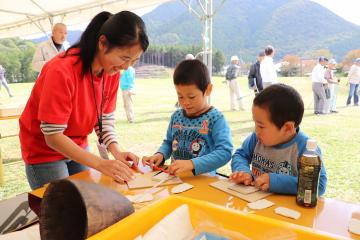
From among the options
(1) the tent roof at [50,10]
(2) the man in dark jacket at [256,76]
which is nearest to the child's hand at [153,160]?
(1) the tent roof at [50,10]

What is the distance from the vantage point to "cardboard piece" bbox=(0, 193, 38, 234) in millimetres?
847

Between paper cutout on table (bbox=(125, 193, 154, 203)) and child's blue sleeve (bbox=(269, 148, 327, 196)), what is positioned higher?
child's blue sleeve (bbox=(269, 148, 327, 196))

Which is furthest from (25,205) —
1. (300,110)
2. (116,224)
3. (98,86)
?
(300,110)

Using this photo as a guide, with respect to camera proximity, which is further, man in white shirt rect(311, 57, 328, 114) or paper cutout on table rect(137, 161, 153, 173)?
man in white shirt rect(311, 57, 328, 114)

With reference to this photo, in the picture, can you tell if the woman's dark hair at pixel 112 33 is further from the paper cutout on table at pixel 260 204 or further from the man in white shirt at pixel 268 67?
the man in white shirt at pixel 268 67

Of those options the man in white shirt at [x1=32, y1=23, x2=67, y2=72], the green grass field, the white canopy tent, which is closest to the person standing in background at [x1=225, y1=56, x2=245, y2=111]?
the green grass field

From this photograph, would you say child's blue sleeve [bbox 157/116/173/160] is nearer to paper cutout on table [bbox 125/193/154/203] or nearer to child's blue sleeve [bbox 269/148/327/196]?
paper cutout on table [bbox 125/193/154/203]

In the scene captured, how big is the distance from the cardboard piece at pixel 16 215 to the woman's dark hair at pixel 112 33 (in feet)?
1.67

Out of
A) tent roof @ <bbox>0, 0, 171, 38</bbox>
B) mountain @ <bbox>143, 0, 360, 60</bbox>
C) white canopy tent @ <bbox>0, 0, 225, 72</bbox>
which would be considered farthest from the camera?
mountain @ <bbox>143, 0, 360, 60</bbox>

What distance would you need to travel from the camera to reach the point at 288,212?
0.84m

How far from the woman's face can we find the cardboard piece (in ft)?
1.82

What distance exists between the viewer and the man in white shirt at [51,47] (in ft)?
12.9

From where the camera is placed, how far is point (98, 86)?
4.07 ft

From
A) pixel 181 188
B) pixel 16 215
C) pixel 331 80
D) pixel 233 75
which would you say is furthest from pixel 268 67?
pixel 16 215
